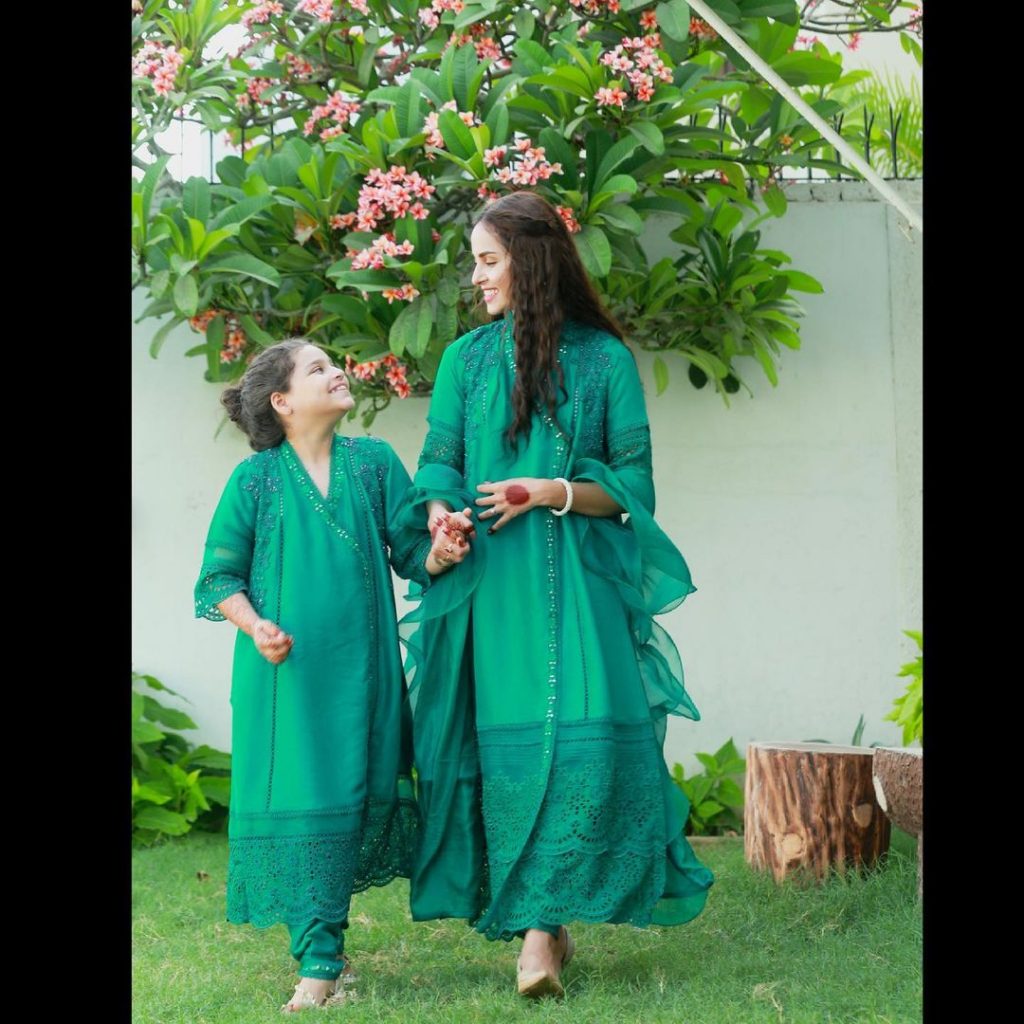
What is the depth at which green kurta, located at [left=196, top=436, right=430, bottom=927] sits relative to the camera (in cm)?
349

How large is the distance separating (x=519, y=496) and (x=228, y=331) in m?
2.46

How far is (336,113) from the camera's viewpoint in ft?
18.5

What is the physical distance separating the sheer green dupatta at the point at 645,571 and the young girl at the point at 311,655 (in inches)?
15.2

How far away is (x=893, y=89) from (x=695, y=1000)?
5326 millimetres

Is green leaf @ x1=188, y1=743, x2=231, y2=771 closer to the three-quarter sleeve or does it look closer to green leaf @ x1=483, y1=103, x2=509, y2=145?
the three-quarter sleeve

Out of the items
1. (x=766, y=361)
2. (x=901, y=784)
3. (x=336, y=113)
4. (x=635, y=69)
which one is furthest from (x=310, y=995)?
(x=336, y=113)

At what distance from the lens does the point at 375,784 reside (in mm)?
3623

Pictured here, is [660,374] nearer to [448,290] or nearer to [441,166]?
[448,290]

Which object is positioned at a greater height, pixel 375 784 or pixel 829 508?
pixel 829 508

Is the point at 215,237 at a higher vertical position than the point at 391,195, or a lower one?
lower

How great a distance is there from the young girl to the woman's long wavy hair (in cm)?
39
